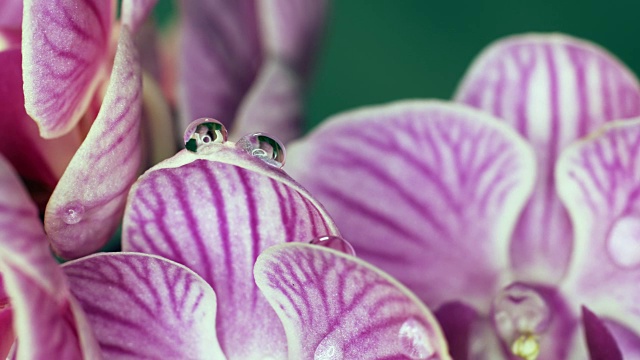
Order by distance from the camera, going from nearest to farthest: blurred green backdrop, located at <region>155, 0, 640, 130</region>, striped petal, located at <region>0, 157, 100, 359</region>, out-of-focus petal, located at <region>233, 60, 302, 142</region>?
striped petal, located at <region>0, 157, 100, 359</region>, out-of-focus petal, located at <region>233, 60, 302, 142</region>, blurred green backdrop, located at <region>155, 0, 640, 130</region>

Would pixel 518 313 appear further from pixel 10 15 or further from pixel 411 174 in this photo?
pixel 10 15

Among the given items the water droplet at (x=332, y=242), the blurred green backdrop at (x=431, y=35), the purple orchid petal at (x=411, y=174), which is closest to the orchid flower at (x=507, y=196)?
the purple orchid petal at (x=411, y=174)

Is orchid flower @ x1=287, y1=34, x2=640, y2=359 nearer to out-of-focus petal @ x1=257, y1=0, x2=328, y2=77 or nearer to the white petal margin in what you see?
the white petal margin

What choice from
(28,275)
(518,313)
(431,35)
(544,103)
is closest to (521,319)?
(518,313)

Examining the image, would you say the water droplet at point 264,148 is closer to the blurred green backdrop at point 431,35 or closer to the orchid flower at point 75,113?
the orchid flower at point 75,113

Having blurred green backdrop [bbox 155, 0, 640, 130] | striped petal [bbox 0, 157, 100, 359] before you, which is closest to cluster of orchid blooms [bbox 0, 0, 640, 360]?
striped petal [bbox 0, 157, 100, 359]

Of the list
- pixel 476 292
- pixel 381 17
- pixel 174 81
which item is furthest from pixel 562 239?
pixel 381 17
